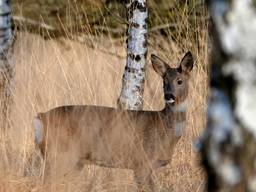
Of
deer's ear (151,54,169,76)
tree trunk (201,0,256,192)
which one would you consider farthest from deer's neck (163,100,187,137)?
tree trunk (201,0,256,192)

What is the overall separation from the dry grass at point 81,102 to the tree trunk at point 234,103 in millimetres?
2595

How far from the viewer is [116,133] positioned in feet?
17.9

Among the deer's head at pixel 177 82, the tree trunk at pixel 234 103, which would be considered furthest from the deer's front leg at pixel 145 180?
the tree trunk at pixel 234 103

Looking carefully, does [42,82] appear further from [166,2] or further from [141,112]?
[166,2]

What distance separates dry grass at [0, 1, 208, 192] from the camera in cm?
475

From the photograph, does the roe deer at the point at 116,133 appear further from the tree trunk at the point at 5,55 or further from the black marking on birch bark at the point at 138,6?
the tree trunk at the point at 5,55

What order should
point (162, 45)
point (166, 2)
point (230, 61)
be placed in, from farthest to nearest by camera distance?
point (166, 2) → point (162, 45) → point (230, 61)

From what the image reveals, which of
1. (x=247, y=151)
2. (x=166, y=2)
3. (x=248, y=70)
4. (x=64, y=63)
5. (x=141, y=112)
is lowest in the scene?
(x=247, y=151)

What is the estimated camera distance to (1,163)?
495cm

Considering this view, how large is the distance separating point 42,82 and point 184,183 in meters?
2.26

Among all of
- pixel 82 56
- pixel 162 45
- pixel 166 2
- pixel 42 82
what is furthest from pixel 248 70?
pixel 166 2

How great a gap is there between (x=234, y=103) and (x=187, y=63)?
4.15m

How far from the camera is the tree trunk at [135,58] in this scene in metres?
6.26

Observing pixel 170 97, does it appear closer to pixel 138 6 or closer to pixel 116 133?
pixel 116 133
